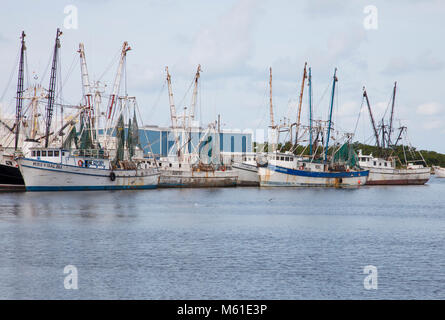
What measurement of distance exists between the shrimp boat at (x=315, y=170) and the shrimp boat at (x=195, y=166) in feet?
25.7

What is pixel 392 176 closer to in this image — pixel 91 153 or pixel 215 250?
pixel 91 153

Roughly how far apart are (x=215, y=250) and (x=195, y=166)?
222 ft

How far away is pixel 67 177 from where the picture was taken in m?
81.1

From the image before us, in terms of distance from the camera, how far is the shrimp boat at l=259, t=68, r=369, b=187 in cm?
10238

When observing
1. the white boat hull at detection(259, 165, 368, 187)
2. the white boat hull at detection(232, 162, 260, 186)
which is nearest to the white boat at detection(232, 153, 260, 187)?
the white boat hull at detection(232, 162, 260, 186)

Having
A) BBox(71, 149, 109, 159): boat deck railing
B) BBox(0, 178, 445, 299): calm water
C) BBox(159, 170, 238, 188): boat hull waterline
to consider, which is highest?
BBox(71, 149, 109, 159): boat deck railing

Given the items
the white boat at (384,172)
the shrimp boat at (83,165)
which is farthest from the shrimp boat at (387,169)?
the shrimp boat at (83,165)

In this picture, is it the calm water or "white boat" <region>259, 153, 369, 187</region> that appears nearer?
the calm water

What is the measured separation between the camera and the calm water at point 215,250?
28844mm

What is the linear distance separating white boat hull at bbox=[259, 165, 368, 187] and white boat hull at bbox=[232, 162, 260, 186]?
6.16 meters

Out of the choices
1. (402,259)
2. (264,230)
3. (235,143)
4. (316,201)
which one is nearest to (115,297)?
(402,259)

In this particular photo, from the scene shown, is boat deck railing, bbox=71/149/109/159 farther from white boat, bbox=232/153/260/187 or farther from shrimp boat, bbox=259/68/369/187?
white boat, bbox=232/153/260/187

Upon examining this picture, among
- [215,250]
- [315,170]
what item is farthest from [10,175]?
[215,250]

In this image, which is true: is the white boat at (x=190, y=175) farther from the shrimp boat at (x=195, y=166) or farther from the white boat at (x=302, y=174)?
the white boat at (x=302, y=174)
